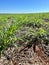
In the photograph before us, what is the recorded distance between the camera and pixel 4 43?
5379 mm

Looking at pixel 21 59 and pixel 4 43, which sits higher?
pixel 4 43

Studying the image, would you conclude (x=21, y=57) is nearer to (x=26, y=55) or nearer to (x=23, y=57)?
(x=23, y=57)

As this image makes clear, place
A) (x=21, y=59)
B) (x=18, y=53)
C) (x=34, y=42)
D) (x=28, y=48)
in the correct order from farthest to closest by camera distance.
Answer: (x=34, y=42), (x=28, y=48), (x=18, y=53), (x=21, y=59)

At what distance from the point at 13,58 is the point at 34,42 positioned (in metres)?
1.43

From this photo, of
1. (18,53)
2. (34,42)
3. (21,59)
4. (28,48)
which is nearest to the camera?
(21,59)

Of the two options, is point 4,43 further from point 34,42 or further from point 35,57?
point 34,42

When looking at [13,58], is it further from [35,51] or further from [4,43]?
[35,51]

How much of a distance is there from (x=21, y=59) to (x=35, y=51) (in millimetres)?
770

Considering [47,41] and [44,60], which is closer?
[44,60]

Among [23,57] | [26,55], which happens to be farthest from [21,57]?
[26,55]

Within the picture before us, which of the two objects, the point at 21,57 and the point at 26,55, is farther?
the point at 26,55

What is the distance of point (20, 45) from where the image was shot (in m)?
6.21

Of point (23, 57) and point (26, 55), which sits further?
point (26, 55)

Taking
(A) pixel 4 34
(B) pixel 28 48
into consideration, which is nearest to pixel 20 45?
(B) pixel 28 48
